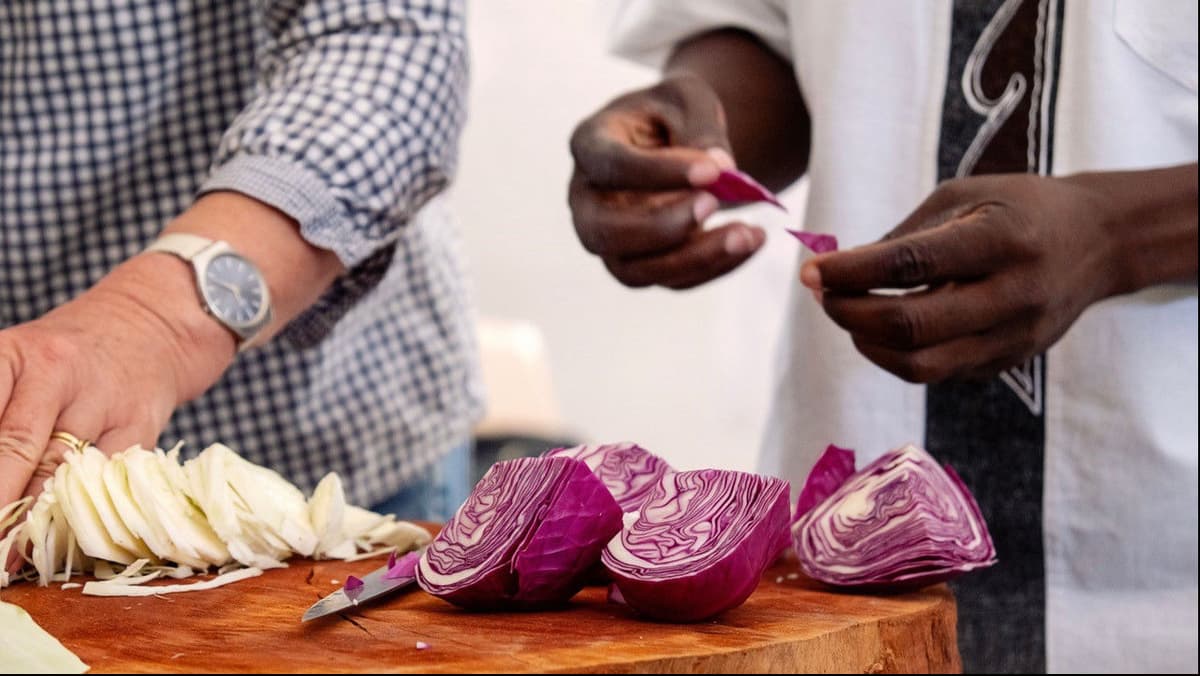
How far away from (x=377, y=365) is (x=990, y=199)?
28.8 inches

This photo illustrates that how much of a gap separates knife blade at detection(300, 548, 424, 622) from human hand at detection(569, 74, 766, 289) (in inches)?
15.1

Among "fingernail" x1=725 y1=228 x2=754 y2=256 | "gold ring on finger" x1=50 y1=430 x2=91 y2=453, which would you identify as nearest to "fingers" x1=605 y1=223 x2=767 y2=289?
"fingernail" x1=725 y1=228 x2=754 y2=256

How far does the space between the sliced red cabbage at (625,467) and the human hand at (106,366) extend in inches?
12.7

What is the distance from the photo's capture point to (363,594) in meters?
0.67

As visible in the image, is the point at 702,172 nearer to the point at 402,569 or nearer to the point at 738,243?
the point at 738,243

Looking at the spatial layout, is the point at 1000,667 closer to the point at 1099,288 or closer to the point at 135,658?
the point at 1099,288

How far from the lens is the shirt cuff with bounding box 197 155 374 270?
→ 3.28 feet

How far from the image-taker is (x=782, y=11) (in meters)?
1.28

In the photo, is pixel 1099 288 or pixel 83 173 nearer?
pixel 1099 288

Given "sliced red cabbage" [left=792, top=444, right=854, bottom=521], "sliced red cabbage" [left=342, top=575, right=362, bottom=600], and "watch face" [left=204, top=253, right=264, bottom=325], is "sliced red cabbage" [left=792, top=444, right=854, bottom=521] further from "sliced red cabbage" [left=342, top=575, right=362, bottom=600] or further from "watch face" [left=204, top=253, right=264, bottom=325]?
"watch face" [left=204, top=253, right=264, bottom=325]

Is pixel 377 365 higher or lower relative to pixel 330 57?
lower

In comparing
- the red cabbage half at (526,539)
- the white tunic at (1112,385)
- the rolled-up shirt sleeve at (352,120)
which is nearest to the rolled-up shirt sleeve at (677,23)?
the white tunic at (1112,385)

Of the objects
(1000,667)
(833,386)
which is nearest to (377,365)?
(833,386)

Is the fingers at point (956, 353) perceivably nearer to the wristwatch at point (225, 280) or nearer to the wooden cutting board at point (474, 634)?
the wooden cutting board at point (474, 634)
